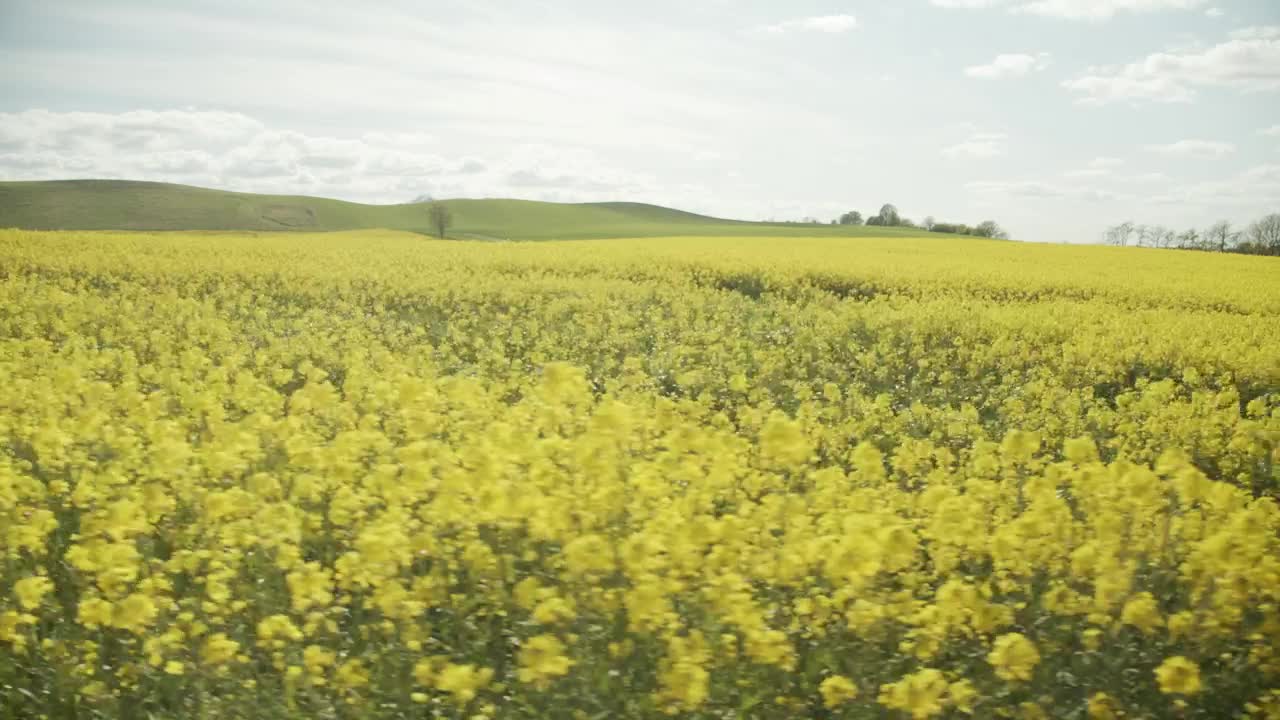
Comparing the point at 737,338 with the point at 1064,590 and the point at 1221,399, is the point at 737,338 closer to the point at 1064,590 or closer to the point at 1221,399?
the point at 1221,399

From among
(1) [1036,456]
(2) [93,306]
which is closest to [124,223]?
(2) [93,306]

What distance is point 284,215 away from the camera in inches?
2985

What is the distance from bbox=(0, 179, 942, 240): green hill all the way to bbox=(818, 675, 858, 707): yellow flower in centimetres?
6446

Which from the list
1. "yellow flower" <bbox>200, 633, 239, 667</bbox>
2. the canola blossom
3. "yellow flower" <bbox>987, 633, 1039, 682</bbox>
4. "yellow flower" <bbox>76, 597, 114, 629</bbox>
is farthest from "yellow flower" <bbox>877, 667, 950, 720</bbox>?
"yellow flower" <bbox>76, 597, 114, 629</bbox>

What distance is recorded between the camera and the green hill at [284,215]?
67.9m

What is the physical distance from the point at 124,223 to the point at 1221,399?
74.6 metres

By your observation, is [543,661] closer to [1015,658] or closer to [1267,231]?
[1015,658]

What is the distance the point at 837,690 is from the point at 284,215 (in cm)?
8044

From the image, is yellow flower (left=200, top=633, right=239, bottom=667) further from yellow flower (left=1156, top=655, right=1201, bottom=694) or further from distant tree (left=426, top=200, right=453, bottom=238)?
distant tree (left=426, top=200, right=453, bottom=238)

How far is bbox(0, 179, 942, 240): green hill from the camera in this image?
67938 millimetres

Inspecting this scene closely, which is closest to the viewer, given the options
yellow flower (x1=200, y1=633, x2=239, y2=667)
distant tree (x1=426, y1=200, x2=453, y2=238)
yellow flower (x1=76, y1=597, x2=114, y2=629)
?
yellow flower (x1=200, y1=633, x2=239, y2=667)

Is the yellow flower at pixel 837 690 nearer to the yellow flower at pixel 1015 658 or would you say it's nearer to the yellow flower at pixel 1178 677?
the yellow flower at pixel 1015 658

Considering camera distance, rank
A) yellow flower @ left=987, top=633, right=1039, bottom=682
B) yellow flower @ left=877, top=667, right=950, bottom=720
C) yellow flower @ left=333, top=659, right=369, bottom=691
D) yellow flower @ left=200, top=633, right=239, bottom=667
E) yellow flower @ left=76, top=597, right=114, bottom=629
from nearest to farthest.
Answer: yellow flower @ left=877, top=667, right=950, bottom=720
yellow flower @ left=987, top=633, right=1039, bottom=682
yellow flower @ left=333, top=659, right=369, bottom=691
yellow flower @ left=200, top=633, right=239, bottom=667
yellow flower @ left=76, top=597, right=114, bottom=629

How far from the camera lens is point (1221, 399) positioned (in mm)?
8961
